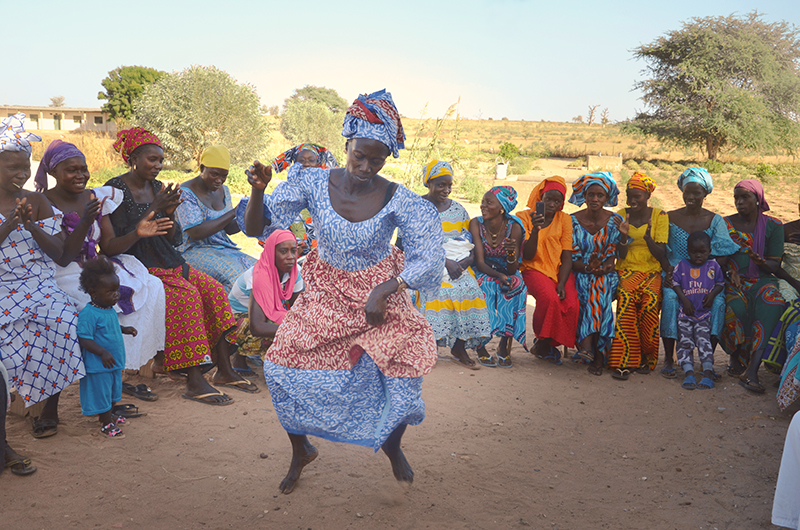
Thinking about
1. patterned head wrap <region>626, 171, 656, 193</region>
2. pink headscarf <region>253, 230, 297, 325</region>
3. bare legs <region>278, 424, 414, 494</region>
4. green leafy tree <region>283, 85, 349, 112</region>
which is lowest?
bare legs <region>278, 424, 414, 494</region>

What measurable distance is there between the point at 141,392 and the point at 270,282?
52.2 inches

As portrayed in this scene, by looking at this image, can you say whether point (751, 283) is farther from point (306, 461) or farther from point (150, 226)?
point (150, 226)

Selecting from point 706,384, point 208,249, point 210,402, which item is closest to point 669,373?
point 706,384

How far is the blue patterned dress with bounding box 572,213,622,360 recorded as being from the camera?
5.94 meters

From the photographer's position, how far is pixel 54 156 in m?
4.32

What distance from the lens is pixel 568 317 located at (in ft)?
19.7

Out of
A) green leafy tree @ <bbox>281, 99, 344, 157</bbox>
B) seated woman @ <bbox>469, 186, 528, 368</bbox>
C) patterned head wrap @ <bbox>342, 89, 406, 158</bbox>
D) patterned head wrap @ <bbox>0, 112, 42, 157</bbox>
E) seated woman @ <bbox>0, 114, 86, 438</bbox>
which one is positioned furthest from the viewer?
green leafy tree @ <bbox>281, 99, 344, 157</bbox>

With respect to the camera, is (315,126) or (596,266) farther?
(315,126)

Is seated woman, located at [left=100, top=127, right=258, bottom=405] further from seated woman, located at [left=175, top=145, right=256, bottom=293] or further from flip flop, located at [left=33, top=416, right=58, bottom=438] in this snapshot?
flip flop, located at [left=33, top=416, right=58, bottom=438]

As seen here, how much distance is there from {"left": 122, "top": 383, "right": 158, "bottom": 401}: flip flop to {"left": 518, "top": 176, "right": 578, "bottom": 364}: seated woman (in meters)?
3.64

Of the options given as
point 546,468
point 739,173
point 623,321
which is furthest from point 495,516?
point 739,173

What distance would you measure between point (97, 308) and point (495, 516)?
2.91 m

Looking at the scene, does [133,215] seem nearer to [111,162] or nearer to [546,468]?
[546,468]

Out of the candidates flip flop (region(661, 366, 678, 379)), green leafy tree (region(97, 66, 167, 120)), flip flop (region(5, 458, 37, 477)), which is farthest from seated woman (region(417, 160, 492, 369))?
green leafy tree (region(97, 66, 167, 120))
